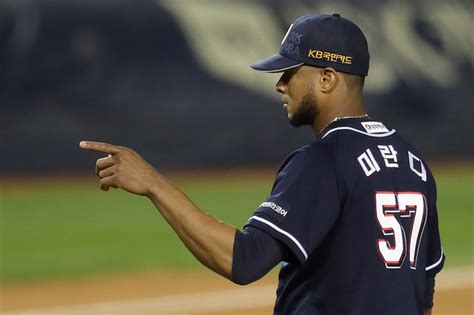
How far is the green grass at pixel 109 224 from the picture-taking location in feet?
38.8

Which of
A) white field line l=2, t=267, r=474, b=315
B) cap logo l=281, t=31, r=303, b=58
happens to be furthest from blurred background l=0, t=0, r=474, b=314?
cap logo l=281, t=31, r=303, b=58

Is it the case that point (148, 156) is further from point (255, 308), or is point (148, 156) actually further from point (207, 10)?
point (255, 308)

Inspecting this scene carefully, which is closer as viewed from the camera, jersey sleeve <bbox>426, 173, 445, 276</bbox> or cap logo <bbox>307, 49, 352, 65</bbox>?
cap logo <bbox>307, 49, 352, 65</bbox>

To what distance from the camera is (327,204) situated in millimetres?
3094

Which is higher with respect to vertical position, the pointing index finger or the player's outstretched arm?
the pointing index finger

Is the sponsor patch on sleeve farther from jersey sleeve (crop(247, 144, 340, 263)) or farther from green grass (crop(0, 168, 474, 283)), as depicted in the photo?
green grass (crop(0, 168, 474, 283))

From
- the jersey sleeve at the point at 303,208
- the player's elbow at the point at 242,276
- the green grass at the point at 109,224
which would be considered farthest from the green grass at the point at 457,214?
the player's elbow at the point at 242,276

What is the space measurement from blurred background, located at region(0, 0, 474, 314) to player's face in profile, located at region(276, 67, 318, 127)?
11.4 metres

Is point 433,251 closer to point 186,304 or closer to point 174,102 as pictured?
point 186,304

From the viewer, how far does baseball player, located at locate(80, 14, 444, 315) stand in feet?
9.96

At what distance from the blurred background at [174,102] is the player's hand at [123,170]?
1156cm

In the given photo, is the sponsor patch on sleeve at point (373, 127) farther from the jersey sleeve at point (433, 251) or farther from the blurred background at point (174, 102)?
the blurred background at point (174, 102)

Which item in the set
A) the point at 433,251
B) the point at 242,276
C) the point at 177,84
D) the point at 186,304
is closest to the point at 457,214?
the point at 177,84

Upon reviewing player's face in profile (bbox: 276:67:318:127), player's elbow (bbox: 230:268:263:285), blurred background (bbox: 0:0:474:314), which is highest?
blurred background (bbox: 0:0:474:314)
